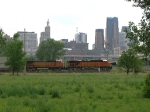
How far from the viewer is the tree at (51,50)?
159m

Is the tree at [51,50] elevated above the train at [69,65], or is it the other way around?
the tree at [51,50]

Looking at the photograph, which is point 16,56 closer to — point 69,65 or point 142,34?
point 69,65

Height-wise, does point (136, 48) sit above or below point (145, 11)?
below

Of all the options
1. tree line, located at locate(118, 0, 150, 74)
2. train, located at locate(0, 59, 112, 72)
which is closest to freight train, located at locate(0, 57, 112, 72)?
train, located at locate(0, 59, 112, 72)

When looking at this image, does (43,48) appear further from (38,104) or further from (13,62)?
(38,104)

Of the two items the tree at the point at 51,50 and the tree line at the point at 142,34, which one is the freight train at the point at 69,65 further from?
the tree at the point at 51,50

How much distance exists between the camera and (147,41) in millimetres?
11297

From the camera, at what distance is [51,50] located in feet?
528

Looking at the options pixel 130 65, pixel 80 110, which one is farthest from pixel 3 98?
pixel 130 65

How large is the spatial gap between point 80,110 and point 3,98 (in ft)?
18.6

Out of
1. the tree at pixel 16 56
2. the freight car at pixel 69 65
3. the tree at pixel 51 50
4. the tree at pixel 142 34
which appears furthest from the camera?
the tree at pixel 51 50

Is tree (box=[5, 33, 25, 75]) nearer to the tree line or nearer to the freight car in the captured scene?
the freight car

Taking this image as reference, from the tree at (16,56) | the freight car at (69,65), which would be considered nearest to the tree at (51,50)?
the freight car at (69,65)

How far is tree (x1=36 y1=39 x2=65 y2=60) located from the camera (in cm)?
15912
